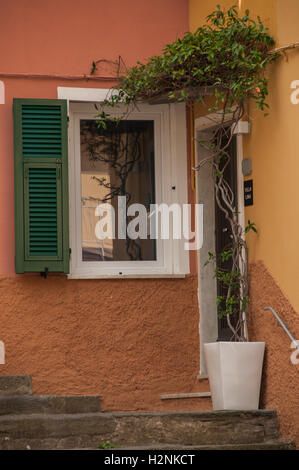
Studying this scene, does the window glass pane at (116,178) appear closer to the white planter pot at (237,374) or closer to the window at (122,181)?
the window at (122,181)

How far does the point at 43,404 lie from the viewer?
700cm

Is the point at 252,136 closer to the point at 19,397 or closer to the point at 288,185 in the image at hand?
the point at 288,185

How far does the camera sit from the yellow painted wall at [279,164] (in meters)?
6.67

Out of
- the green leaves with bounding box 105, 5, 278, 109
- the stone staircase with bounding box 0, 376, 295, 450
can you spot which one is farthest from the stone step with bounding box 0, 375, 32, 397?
the green leaves with bounding box 105, 5, 278, 109

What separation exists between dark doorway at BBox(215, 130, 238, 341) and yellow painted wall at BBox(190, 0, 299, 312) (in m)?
0.72

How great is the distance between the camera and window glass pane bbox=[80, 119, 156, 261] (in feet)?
25.7

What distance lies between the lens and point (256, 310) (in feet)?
23.4

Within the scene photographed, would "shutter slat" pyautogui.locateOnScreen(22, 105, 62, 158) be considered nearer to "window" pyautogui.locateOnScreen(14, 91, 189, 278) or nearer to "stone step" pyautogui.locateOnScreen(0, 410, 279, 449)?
"window" pyautogui.locateOnScreen(14, 91, 189, 278)

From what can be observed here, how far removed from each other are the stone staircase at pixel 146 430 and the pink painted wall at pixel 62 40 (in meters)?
1.55

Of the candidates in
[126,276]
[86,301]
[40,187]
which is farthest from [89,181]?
[86,301]

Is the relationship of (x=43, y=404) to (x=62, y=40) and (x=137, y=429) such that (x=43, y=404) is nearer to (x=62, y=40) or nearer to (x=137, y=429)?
(x=137, y=429)

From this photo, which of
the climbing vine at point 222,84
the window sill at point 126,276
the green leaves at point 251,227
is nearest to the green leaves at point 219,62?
the climbing vine at point 222,84
